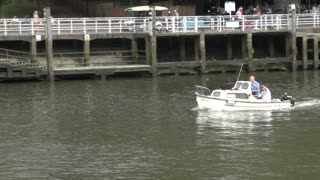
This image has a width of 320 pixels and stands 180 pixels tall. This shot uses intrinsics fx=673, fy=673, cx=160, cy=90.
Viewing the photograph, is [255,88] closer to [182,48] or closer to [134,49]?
[134,49]

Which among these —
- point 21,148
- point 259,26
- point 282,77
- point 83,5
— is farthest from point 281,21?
point 21,148

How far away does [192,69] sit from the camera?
4350cm

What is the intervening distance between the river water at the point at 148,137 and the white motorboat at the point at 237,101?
1.31 feet

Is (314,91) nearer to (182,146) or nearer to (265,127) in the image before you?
(265,127)

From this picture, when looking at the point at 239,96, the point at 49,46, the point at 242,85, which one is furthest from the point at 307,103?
the point at 49,46

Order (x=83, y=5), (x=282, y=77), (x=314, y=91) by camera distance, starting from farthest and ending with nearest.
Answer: (x=83, y=5), (x=282, y=77), (x=314, y=91)

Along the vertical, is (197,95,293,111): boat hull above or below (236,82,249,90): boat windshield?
below

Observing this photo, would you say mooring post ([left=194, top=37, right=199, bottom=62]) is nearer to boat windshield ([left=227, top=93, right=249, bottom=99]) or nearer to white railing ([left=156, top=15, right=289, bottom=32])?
white railing ([left=156, top=15, right=289, bottom=32])

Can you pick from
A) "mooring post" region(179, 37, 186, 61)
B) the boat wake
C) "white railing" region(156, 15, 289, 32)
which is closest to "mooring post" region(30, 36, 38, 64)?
"white railing" region(156, 15, 289, 32)

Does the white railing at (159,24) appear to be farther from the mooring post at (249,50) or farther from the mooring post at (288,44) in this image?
the mooring post at (288,44)

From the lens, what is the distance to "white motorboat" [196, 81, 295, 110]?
1136 inches

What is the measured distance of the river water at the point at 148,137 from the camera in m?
18.8

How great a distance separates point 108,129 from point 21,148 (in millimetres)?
4185

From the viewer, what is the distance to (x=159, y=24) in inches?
1702
